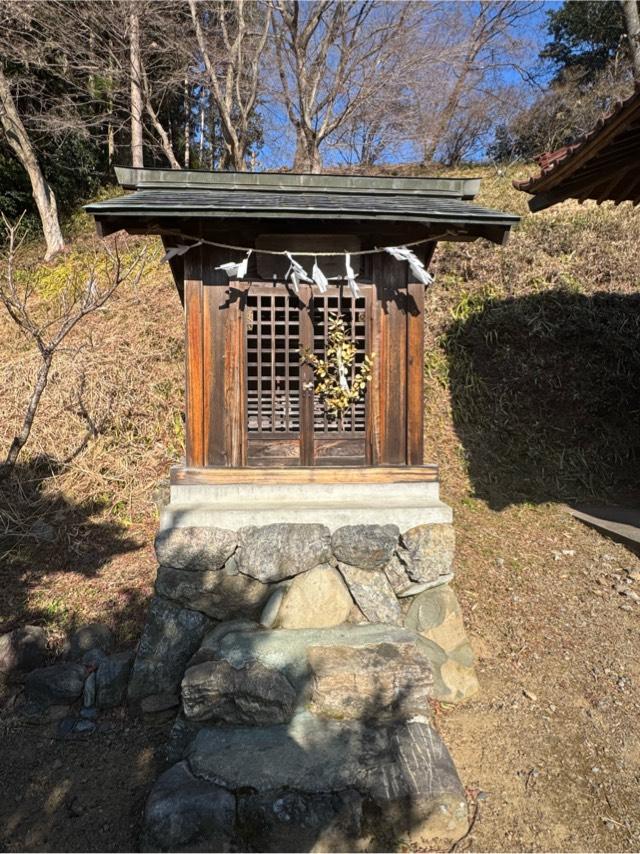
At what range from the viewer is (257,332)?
167 inches

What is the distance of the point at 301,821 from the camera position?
8.69 feet

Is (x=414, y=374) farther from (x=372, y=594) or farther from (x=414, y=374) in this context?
(x=372, y=594)

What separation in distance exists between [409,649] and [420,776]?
0.80 meters

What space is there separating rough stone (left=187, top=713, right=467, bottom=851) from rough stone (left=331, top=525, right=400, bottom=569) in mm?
1167

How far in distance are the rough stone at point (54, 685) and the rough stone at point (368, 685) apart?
188 centimetres

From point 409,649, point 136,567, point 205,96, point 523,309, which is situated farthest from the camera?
point 205,96

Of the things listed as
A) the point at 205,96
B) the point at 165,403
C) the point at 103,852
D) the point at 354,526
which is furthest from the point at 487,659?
the point at 205,96

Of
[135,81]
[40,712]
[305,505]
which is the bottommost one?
[40,712]

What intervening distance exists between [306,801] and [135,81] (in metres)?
13.0

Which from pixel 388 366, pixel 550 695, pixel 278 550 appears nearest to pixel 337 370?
pixel 388 366

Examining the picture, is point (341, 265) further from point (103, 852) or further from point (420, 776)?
point (103, 852)

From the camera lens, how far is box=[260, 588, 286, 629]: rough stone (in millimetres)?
3789

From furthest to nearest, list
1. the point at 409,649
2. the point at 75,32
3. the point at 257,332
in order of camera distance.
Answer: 1. the point at 75,32
2. the point at 257,332
3. the point at 409,649

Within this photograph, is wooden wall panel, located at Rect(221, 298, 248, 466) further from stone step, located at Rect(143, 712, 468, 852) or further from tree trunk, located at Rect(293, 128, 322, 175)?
tree trunk, located at Rect(293, 128, 322, 175)
